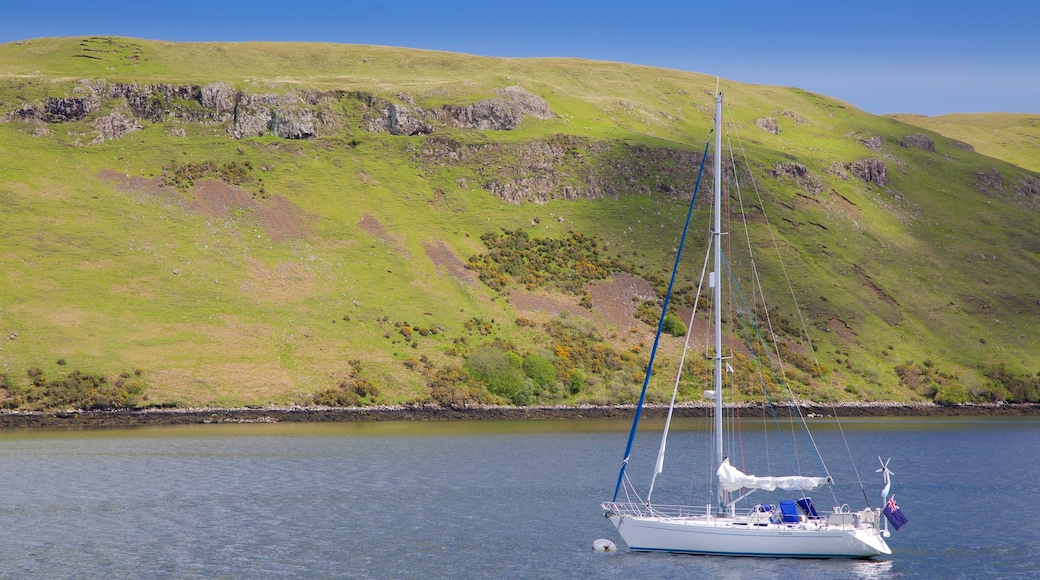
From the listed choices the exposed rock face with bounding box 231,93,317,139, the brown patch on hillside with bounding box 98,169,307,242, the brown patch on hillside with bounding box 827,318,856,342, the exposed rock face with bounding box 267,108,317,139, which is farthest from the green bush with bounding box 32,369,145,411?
the brown patch on hillside with bounding box 827,318,856,342

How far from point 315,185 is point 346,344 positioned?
152 ft

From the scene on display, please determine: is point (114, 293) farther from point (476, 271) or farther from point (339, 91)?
point (339, 91)

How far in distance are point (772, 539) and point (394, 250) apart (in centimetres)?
11113

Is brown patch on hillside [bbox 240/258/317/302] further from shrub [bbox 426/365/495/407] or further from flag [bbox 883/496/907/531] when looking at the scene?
flag [bbox 883/496/907/531]

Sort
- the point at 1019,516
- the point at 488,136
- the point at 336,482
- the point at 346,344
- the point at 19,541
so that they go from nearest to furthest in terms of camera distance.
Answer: the point at 19,541, the point at 1019,516, the point at 336,482, the point at 346,344, the point at 488,136

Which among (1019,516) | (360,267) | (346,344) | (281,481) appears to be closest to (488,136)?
(360,267)

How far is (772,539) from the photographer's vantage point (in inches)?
1649

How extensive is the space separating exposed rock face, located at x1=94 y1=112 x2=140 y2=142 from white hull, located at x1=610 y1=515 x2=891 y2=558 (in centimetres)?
14406

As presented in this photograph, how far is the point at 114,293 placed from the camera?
123812mm

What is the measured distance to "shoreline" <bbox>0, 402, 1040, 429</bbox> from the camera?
101438 mm

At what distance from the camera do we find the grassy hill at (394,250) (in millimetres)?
118000

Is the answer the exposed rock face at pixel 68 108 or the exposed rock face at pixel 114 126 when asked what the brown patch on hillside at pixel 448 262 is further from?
the exposed rock face at pixel 68 108

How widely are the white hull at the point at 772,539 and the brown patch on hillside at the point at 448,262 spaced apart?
102564 mm

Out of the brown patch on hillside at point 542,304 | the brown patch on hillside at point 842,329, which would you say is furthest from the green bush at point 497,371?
the brown patch on hillside at point 842,329
